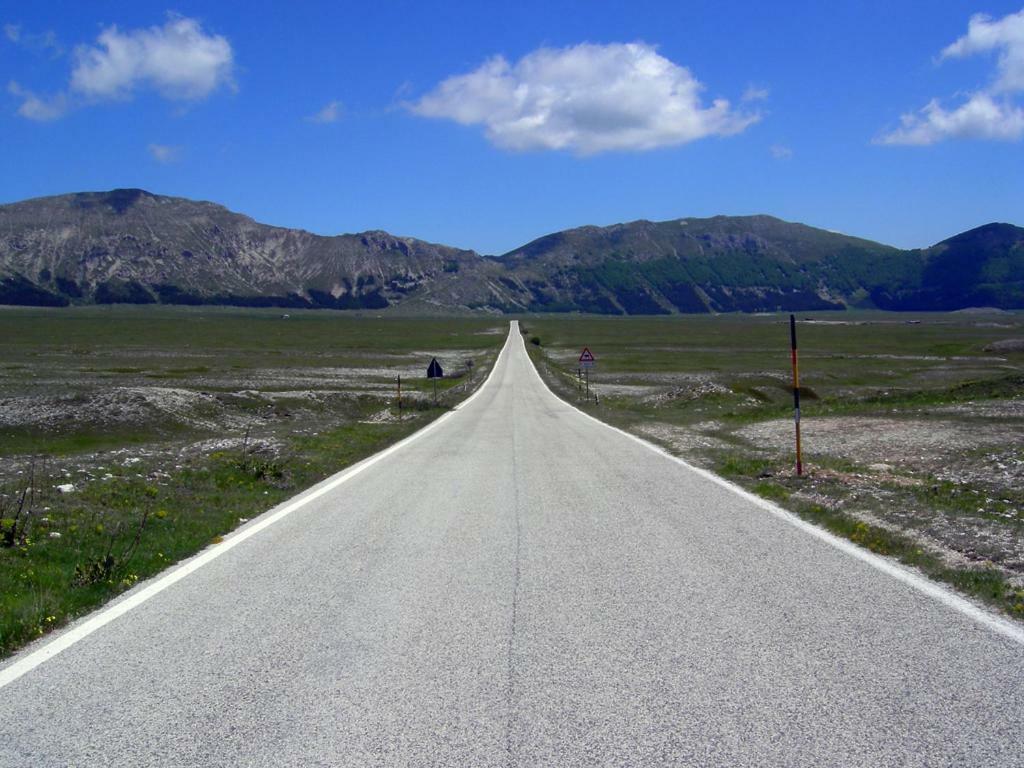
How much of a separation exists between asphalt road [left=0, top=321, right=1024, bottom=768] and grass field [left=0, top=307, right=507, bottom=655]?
1234mm

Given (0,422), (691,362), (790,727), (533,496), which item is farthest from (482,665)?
(691,362)

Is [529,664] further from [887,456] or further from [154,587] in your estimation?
[887,456]

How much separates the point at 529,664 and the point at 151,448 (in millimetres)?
18741

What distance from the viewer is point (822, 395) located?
173 ft

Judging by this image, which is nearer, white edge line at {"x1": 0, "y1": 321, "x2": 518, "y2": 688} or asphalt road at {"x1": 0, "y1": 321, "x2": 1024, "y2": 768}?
asphalt road at {"x1": 0, "y1": 321, "x2": 1024, "y2": 768}

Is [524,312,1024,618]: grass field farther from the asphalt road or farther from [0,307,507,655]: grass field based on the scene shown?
[0,307,507,655]: grass field

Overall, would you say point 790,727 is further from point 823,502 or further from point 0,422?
point 0,422

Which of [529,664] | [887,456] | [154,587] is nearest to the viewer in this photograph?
[529,664]

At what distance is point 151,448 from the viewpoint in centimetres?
2262

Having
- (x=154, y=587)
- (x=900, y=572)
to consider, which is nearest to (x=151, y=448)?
(x=154, y=587)

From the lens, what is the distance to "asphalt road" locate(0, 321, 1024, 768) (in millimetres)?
4918

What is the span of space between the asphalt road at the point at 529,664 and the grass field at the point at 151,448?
123 cm

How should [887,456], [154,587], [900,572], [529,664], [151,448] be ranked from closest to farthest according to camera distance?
1. [529,664]
2. [154,587]
3. [900,572]
4. [887,456]
5. [151,448]

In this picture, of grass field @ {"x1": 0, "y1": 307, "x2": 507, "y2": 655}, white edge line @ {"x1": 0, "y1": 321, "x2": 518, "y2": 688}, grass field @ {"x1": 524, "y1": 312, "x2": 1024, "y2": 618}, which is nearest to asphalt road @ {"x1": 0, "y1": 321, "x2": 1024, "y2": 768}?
white edge line @ {"x1": 0, "y1": 321, "x2": 518, "y2": 688}
